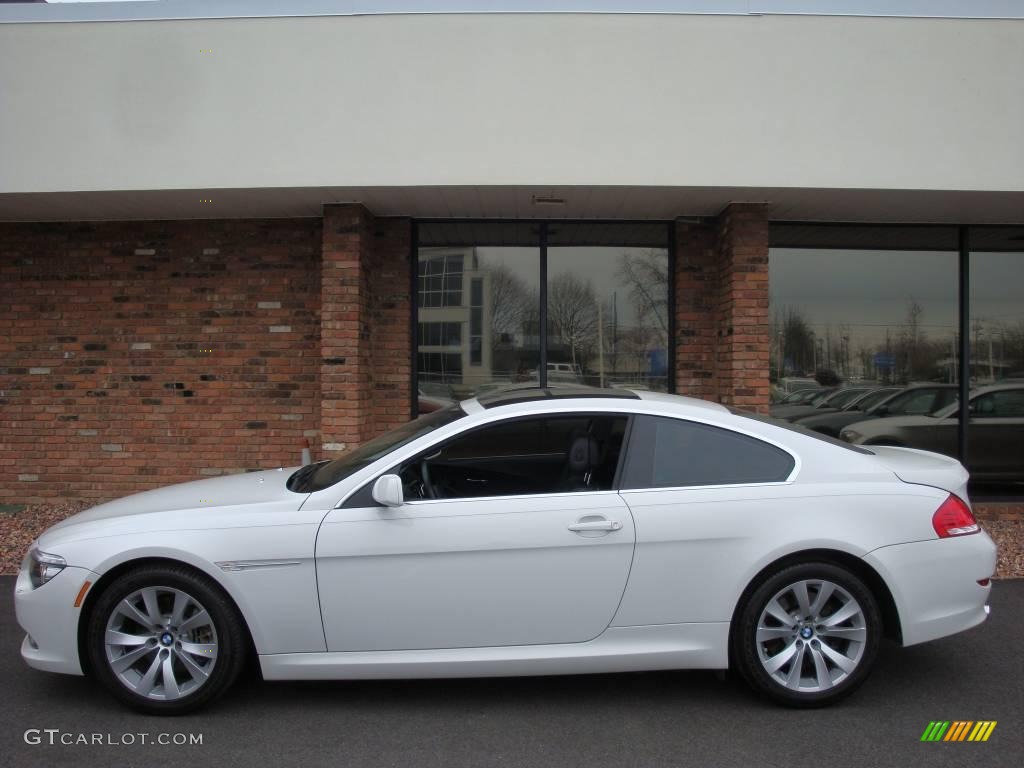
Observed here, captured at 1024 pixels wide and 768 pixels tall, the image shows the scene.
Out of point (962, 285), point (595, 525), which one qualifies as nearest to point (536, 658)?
point (595, 525)

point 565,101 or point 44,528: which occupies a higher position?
point 565,101

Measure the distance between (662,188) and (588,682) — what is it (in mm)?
4200

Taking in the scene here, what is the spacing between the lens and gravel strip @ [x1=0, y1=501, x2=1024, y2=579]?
244 inches

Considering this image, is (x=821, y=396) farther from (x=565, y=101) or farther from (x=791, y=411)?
(x=565, y=101)

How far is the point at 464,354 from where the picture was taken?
790 centimetres

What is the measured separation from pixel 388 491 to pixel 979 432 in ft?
23.5

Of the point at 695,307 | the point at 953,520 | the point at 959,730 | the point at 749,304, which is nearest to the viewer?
the point at 959,730

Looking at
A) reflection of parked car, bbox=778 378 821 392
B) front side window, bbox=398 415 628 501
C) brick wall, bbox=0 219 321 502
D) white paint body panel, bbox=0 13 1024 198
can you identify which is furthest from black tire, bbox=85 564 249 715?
reflection of parked car, bbox=778 378 821 392

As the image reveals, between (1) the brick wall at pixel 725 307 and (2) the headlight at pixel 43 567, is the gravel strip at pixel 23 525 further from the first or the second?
(1) the brick wall at pixel 725 307

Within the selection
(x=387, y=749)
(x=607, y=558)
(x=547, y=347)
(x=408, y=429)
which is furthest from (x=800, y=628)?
(x=547, y=347)

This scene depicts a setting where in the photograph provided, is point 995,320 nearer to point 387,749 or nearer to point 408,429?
point 408,429

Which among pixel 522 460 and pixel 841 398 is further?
pixel 841 398

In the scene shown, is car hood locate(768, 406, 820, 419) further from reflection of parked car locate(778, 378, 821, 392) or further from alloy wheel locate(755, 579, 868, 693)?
alloy wheel locate(755, 579, 868, 693)

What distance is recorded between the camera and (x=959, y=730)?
353 cm
